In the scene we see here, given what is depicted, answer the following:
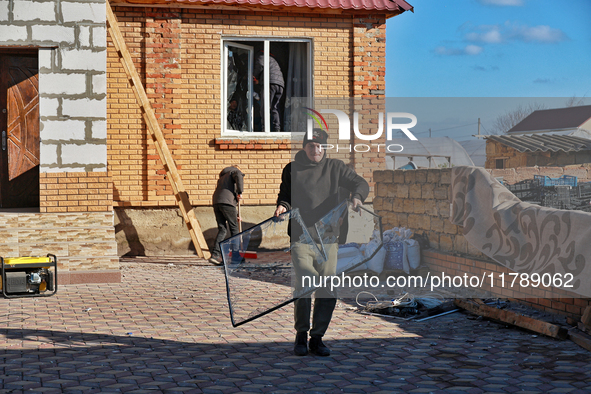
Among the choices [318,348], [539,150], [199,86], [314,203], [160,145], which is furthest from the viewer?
[199,86]

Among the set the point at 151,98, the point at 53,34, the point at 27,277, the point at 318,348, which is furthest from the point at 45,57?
the point at 318,348

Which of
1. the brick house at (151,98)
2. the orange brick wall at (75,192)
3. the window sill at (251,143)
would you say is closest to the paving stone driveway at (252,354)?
the orange brick wall at (75,192)

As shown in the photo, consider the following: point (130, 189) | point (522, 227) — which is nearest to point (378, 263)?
point (522, 227)

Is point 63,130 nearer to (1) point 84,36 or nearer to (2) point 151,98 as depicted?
(1) point 84,36

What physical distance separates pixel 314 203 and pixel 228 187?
5690 mm

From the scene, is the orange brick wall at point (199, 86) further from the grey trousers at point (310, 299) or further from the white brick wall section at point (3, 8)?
the grey trousers at point (310, 299)

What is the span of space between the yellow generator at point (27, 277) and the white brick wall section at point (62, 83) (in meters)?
2.54

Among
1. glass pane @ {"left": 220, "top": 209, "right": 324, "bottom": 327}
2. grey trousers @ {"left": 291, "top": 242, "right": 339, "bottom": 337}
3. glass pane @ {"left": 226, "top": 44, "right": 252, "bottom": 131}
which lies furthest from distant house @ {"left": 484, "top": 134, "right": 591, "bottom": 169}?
glass pane @ {"left": 226, "top": 44, "right": 252, "bottom": 131}

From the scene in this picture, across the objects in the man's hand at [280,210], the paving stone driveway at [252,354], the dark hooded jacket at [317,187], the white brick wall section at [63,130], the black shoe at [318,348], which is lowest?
the paving stone driveway at [252,354]

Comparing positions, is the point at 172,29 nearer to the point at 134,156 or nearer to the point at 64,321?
the point at 134,156

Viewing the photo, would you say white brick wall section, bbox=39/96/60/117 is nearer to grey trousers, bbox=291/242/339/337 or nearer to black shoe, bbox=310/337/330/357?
grey trousers, bbox=291/242/339/337

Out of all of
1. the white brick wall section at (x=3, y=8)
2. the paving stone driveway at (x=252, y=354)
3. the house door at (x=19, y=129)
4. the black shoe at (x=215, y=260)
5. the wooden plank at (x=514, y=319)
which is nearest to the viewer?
the paving stone driveway at (x=252, y=354)

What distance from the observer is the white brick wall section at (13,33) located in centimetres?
866

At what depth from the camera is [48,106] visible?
8.80 meters
